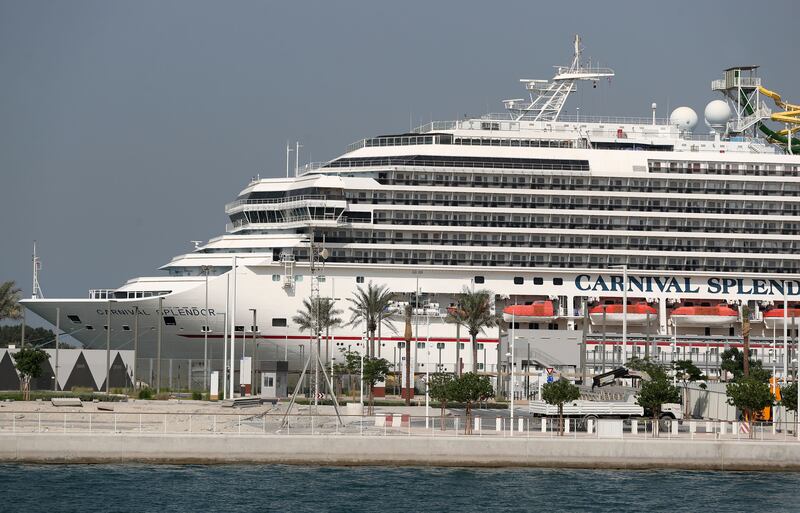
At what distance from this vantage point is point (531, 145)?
9556cm

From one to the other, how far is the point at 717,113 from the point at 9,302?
187ft

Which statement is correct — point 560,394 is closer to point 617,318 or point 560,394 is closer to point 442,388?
point 442,388

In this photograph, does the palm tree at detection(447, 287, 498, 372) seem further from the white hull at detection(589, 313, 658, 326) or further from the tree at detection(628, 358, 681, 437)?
the tree at detection(628, 358, 681, 437)

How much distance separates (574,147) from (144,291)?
29367mm

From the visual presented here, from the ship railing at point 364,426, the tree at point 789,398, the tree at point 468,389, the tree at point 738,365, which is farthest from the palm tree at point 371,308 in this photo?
the tree at point 789,398

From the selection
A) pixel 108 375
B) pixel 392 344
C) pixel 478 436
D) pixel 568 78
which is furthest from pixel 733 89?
pixel 478 436

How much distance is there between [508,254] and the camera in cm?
9200

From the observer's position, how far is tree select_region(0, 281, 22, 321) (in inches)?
4584

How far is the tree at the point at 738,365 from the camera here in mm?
76625

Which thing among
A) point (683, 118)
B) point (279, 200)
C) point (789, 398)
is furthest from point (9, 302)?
point (789, 398)

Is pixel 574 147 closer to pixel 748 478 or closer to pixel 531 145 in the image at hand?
pixel 531 145

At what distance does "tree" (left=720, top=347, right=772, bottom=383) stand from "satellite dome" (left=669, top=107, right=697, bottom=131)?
18.2 metres

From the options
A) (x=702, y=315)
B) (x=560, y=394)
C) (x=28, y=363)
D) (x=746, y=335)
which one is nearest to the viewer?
(x=560, y=394)

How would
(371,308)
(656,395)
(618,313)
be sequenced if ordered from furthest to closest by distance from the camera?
1. (618,313)
2. (371,308)
3. (656,395)
